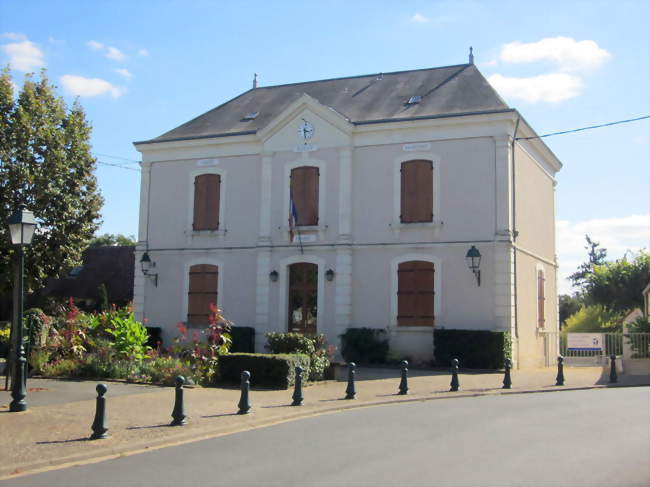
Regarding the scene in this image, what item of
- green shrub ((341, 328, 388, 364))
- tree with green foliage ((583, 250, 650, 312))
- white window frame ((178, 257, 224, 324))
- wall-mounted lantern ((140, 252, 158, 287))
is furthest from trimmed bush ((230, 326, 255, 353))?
tree with green foliage ((583, 250, 650, 312))

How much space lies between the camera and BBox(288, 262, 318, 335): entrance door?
888 inches

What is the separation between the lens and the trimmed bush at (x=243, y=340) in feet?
73.9

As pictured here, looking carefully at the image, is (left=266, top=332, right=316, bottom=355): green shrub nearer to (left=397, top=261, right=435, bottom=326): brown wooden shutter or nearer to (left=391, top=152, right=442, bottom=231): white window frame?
(left=397, top=261, right=435, bottom=326): brown wooden shutter

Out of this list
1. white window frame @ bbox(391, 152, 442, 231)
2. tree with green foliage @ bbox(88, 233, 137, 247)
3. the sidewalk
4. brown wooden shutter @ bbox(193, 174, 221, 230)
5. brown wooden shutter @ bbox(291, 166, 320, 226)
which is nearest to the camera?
the sidewalk

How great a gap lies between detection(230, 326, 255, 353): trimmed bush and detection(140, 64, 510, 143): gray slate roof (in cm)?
643

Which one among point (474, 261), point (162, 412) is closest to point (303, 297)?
point (474, 261)

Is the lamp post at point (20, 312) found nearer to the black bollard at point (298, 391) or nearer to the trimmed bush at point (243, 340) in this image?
the black bollard at point (298, 391)

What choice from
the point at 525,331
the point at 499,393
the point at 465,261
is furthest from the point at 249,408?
the point at 525,331

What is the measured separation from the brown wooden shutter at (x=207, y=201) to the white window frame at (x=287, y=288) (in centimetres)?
296

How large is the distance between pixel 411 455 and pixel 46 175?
40.5 ft

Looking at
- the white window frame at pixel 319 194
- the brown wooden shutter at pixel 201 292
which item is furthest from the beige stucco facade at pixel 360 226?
the brown wooden shutter at pixel 201 292

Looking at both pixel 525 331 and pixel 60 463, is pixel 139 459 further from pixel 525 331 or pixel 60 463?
pixel 525 331

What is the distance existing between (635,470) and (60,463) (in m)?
6.11

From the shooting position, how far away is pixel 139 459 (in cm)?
829
